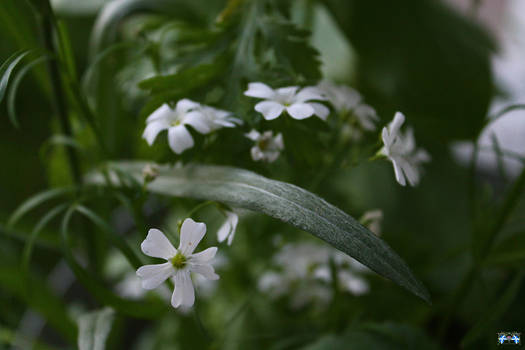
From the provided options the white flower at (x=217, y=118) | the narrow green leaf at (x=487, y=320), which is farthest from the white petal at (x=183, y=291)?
the narrow green leaf at (x=487, y=320)

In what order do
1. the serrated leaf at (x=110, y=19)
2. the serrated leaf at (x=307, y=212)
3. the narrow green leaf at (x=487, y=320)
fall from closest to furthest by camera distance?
the serrated leaf at (x=307, y=212)
the narrow green leaf at (x=487, y=320)
the serrated leaf at (x=110, y=19)

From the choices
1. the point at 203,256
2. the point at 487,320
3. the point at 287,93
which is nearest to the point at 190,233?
the point at 203,256

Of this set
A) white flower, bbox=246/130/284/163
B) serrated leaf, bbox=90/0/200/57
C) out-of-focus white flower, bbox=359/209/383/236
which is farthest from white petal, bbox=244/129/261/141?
serrated leaf, bbox=90/0/200/57

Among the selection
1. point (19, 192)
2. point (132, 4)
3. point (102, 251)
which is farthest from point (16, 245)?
point (132, 4)

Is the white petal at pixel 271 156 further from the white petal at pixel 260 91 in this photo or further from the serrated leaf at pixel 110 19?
the serrated leaf at pixel 110 19

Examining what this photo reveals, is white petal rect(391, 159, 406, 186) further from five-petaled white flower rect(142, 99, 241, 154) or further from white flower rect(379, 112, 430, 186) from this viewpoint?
five-petaled white flower rect(142, 99, 241, 154)

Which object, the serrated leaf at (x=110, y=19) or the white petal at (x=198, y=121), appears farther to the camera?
the serrated leaf at (x=110, y=19)

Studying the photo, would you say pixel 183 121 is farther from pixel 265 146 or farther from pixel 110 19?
pixel 110 19
